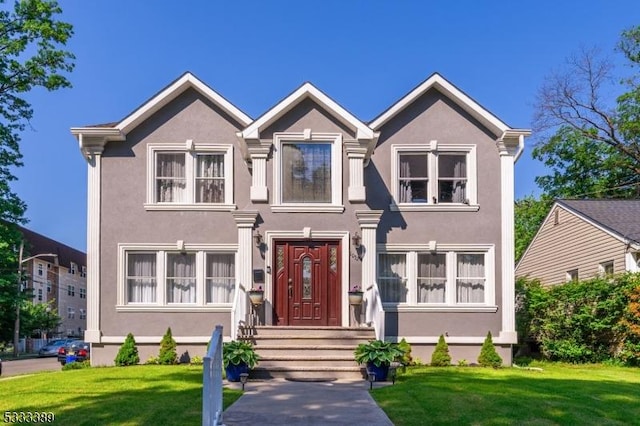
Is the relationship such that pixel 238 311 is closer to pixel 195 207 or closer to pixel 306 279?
pixel 306 279

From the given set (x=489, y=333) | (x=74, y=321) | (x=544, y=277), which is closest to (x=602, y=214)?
(x=544, y=277)

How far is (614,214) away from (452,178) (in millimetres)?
7701

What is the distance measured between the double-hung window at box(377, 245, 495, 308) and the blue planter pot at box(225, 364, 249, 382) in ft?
16.5

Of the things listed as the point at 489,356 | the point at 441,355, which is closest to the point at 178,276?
the point at 441,355

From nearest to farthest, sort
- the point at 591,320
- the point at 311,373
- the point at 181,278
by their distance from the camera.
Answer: the point at 311,373
the point at 181,278
the point at 591,320

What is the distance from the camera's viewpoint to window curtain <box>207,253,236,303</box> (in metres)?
A: 14.1

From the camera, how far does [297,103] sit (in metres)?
13.7

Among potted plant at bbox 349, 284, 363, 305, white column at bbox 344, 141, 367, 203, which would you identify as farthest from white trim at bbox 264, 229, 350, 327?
white column at bbox 344, 141, 367, 203

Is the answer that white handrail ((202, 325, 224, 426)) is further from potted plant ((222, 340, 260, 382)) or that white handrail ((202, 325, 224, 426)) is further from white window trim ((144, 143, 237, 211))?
white window trim ((144, 143, 237, 211))

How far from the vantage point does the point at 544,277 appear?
868 inches

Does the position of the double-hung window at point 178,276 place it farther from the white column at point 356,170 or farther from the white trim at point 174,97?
the white column at point 356,170

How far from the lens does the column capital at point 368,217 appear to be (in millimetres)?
13300

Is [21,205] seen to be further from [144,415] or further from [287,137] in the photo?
[144,415]

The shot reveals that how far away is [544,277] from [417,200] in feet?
33.3
